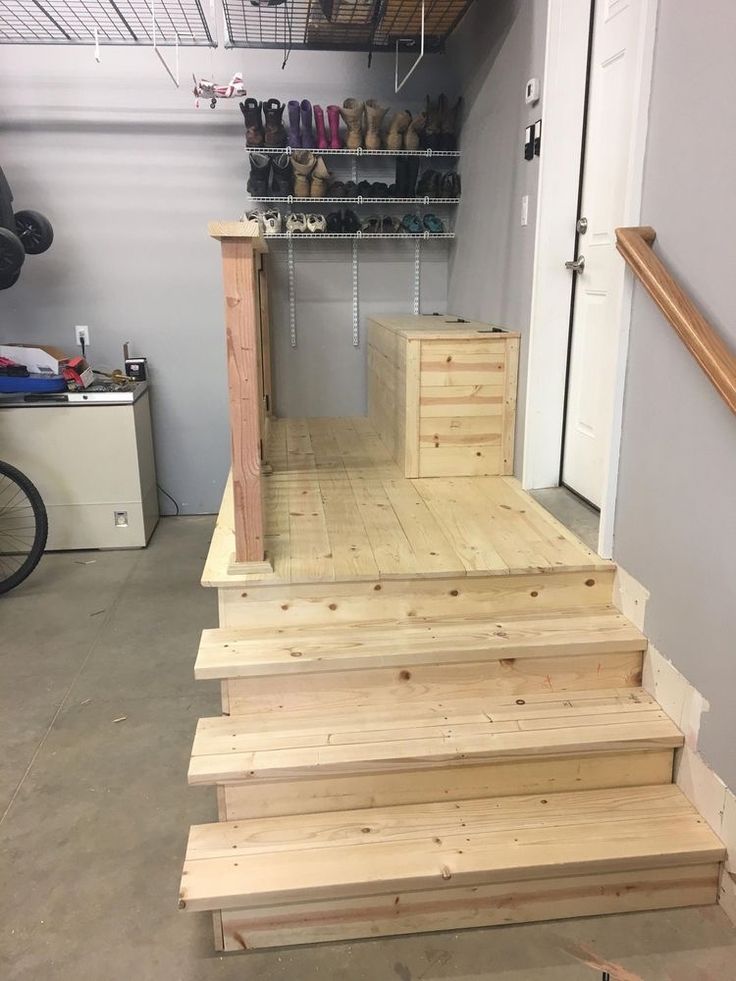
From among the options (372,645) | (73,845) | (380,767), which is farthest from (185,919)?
(372,645)

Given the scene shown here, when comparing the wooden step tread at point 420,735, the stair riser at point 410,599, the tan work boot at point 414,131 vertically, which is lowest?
the wooden step tread at point 420,735

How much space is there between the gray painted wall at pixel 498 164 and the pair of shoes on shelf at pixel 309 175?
0.73 m

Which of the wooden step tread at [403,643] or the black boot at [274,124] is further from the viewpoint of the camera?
the black boot at [274,124]

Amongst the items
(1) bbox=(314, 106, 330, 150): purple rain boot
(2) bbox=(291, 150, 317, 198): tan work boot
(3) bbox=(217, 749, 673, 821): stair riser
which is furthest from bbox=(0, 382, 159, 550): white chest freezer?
(3) bbox=(217, 749, 673, 821): stair riser

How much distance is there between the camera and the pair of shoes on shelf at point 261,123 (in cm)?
365

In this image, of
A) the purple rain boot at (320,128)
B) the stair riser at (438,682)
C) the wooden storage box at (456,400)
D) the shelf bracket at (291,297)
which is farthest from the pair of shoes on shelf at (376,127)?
the stair riser at (438,682)

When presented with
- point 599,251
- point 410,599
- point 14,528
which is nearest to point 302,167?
point 599,251

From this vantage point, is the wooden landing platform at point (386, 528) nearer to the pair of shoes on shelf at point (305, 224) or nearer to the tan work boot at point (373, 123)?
the pair of shoes on shelf at point (305, 224)

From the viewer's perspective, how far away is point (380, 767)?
1.77 m

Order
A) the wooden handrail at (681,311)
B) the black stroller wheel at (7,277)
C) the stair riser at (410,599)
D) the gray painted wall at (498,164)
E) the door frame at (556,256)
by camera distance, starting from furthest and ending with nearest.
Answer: the black stroller wheel at (7,277), the gray painted wall at (498,164), the door frame at (556,256), the stair riser at (410,599), the wooden handrail at (681,311)

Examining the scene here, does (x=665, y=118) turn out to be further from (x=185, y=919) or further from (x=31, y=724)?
(x=31, y=724)

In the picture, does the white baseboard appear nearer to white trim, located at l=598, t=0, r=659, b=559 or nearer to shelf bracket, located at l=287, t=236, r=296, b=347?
white trim, located at l=598, t=0, r=659, b=559

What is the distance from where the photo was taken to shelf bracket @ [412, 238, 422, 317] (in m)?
4.22

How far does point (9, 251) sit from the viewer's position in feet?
10.3
